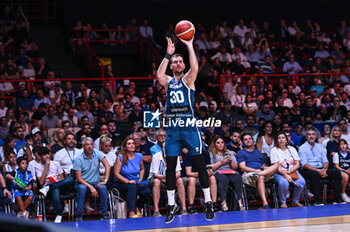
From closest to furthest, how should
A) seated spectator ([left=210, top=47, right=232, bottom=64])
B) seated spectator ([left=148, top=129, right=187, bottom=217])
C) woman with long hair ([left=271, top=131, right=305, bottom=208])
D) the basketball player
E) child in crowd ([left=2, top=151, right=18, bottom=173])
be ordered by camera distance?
the basketball player
seated spectator ([left=148, top=129, right=187, bottom=217])
child in crowd ([left=2, top=151, right=18, bottom=173])
woman with long hair ([left=271, top=131, right=305, bottom=208])
seated spectator ([left=210, top=47, right=232, bottom=64])

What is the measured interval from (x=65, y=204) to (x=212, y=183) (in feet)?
8.87

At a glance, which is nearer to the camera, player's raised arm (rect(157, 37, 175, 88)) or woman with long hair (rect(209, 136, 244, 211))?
player's raised arm (rect(157, 37, 175, 88))

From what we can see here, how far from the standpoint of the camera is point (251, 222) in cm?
727

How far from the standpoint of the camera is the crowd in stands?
360 inches

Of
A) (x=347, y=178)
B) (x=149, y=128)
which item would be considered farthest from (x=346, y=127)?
(x=149, y=128)

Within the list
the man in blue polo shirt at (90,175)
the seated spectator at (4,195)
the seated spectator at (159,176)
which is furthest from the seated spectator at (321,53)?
the seated spectator at (4,195)

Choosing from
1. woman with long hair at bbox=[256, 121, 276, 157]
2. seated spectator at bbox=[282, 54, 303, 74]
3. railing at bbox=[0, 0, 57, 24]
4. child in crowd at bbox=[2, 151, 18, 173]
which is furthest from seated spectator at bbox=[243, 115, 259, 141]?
railing at bbox=[0, 0, 57, 24]

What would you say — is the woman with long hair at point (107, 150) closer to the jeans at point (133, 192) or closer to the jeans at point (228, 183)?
the jeans at point (133, 192)

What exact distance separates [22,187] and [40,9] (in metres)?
12.0

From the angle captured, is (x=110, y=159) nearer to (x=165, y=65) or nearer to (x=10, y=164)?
(x=10, y=164)

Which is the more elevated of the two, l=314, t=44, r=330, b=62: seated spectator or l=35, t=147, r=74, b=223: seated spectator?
l=314, t=44, r=330, b=62: seated spectator

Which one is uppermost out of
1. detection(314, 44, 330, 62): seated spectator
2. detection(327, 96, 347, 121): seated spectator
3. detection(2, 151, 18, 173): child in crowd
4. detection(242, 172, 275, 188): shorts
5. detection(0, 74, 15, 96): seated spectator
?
detection(314, 44, 330, 62): seated spectator

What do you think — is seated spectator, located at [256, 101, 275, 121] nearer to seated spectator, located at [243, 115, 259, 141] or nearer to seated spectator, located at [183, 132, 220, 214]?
seated spectator, located at [243, 115, 259, 141]

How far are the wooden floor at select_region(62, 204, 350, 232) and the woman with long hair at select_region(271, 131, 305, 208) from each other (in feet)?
3.17
